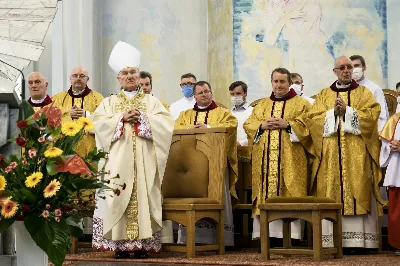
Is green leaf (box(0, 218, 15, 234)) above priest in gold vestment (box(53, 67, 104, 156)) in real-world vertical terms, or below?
below

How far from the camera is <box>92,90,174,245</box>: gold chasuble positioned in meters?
7.71

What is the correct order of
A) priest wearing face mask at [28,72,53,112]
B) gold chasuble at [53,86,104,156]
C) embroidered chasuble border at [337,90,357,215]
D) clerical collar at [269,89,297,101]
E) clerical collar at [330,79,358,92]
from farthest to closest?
gold chasuble at [53,86,104,156] < priest wearing face mask at [28,72,53,112] < clerical collar at [269,89,297,101] < clerical collar at [330,79,358,92] < embroidered chasuble border at [337,90,357,215]

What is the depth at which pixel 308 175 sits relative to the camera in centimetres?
864

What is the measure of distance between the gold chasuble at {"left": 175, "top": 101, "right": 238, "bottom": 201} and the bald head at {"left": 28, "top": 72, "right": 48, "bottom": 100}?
148 cm

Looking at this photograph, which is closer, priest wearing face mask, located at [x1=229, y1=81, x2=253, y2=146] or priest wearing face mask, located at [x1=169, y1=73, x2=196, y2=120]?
priest wearing face mask, located at [x1=229, y1=81, x2=253, y2=146]

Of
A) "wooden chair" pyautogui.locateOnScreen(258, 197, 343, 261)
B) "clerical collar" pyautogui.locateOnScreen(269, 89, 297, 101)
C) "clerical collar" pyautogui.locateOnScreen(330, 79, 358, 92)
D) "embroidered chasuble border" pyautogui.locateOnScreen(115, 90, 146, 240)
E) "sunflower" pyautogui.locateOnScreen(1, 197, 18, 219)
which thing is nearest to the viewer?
"sunflower" pyautogui.locateOnScreen(1, 197, 18, 219)

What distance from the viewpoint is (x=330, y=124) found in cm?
826

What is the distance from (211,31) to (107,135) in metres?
6.74

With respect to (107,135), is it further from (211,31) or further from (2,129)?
(211,31)

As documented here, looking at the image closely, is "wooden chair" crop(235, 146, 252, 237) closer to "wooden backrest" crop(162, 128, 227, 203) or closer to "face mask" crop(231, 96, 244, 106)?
"wooden backrest" crop(162, 128, 227, 203)

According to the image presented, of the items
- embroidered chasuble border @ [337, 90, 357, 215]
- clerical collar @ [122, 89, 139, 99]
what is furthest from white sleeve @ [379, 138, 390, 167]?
clerical collar @ [122, 89, 139, 99]

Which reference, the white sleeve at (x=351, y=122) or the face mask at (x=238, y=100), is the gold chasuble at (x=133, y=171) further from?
the face mask at (x=238, y=100)

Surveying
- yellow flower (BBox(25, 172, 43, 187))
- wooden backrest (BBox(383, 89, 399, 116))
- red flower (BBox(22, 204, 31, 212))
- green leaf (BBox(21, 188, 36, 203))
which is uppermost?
wooden backrest (BBox(383, 89, 399, 116))

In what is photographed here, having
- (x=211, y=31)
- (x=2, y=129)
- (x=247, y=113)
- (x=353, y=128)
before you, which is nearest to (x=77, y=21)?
(x=211, y=31)
